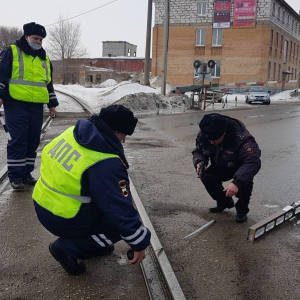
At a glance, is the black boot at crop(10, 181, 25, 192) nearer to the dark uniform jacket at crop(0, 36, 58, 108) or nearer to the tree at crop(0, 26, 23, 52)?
the dark uniform jacket at crop(0, 36, 58, 108)

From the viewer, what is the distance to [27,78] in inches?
201

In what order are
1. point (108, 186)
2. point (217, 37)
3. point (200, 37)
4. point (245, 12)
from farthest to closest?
point (200, 37) < point (217, 37) < point (245, 12) < point (108, 186)

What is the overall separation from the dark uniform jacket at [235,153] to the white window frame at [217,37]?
4312cm

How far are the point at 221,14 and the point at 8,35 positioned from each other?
4610 centimetres

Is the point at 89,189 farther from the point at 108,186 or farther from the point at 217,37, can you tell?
the point at 217,37

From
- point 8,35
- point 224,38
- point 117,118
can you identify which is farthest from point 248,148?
point 8,35

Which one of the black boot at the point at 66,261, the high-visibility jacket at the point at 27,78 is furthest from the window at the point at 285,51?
the black boot at the point at 66,261

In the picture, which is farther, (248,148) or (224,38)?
(224,38)

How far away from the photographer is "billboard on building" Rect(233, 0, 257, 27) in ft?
143

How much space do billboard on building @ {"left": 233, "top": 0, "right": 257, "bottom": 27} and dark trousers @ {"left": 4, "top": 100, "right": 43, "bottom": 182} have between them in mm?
42679

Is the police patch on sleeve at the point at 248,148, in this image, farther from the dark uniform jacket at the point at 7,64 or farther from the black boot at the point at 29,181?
the black boot at the point at 29,181

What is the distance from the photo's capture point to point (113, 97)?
21078mm

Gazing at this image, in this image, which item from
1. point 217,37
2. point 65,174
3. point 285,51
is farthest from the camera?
point 285,51

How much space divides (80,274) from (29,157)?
2.75m
